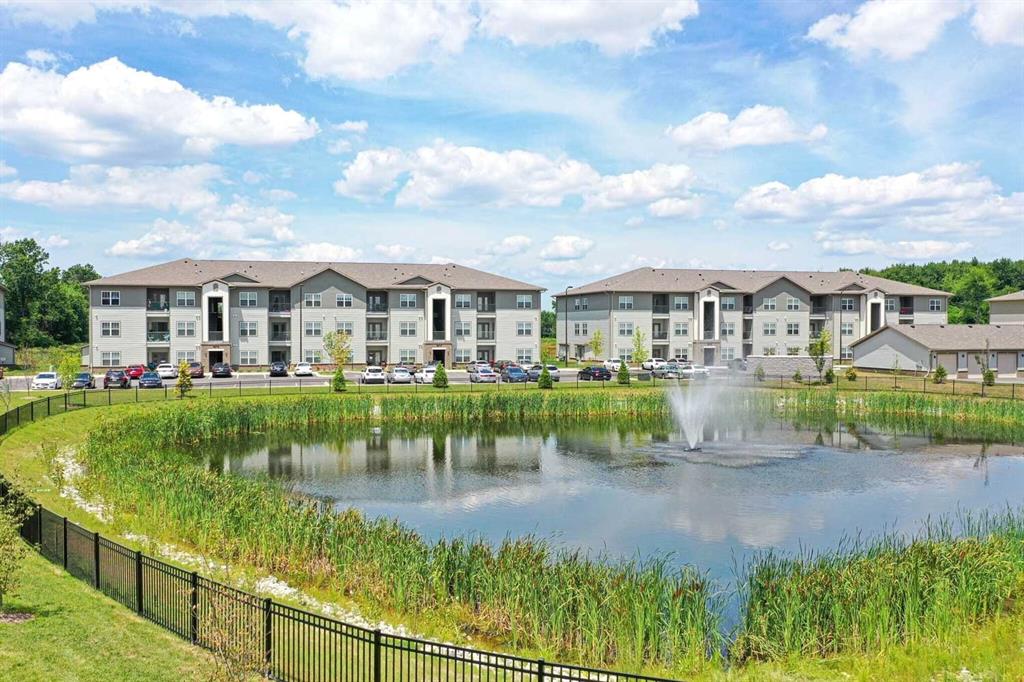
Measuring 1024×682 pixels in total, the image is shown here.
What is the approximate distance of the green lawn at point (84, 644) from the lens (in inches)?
478

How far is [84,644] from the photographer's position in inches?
518

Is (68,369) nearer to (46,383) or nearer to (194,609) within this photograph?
(46,383)

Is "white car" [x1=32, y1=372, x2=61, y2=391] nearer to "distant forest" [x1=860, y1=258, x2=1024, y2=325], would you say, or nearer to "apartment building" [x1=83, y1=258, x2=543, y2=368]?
"apartment building" [x1=83, y1=258, x2=543, y2=368]

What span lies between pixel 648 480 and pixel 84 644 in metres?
23.7

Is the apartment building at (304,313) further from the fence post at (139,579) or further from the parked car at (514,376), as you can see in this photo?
the fence post at (139,579)

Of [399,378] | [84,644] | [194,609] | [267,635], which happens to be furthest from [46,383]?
[267,635]

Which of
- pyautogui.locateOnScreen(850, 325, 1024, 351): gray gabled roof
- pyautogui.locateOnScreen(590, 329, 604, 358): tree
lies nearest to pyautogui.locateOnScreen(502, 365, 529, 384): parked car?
pyautogui.locateOnScreen(590, 329, 604, 358): tree

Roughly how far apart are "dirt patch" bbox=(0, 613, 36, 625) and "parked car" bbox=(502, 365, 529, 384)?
51608 millimetres


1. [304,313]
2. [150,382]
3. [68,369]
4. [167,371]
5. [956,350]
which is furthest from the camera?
[304,313]

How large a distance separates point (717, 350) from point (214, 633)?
273ft

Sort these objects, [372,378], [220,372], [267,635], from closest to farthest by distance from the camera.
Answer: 1. [267,635]
2. [372,378]
3. [220,372]

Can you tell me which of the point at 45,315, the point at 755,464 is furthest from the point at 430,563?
the point at 45,315

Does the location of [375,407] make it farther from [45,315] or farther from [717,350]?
[45,315]

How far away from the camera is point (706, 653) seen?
15156 mm
